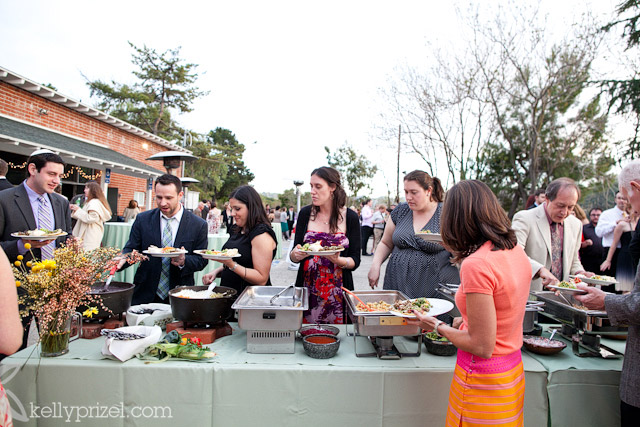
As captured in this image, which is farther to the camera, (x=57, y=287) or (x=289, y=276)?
(x=289, y=276)

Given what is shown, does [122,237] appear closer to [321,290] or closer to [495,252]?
[321,290]

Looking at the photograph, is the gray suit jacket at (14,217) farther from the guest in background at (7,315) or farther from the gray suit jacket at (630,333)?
the gray suit jacket at (630,333)

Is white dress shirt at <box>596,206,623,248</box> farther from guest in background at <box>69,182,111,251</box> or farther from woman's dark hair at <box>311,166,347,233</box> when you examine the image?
guest in background at <box>69,182,111,251</box>

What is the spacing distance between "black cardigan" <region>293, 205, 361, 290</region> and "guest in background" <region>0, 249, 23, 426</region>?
5.99 feet

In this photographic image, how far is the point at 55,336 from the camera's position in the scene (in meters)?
1.88

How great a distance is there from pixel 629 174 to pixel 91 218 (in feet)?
Answer: 20.5

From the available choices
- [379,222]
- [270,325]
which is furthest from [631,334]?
[379,222]

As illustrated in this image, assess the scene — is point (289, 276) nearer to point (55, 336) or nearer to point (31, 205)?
point (31, 205)

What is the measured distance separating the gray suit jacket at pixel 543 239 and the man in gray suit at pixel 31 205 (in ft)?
12.2

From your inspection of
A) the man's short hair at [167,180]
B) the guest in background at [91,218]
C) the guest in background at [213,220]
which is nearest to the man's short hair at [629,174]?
the man's short hair at [167,180]

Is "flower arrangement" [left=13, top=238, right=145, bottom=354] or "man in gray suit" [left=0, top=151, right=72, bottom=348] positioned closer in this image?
"flower arrangement" [left=13, top=238, right=145, bottom=354]

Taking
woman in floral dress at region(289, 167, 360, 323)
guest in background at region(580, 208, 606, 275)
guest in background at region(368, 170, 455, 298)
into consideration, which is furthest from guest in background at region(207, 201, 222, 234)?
guest in background at region(580, 208, 606, 275)

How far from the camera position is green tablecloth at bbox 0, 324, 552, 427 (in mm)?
1818

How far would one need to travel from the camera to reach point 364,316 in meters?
1.87
